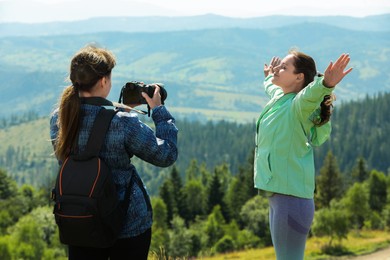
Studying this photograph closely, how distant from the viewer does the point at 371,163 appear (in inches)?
6294

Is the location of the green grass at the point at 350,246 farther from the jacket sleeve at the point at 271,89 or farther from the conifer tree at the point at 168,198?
the conifer tree at the point at 168,198

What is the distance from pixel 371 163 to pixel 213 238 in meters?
107

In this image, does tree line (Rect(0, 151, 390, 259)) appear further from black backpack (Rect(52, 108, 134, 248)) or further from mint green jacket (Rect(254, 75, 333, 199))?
black backpack (Rect(52, 108, 134, 248))

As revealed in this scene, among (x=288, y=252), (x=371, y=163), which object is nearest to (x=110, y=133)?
(x=288, y=252)

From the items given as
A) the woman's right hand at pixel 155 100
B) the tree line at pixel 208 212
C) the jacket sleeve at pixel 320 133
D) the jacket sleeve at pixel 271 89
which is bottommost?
the tree line at pixel 208 212

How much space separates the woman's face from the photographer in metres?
1.10

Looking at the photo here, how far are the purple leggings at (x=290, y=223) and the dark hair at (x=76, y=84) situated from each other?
1.52 metres

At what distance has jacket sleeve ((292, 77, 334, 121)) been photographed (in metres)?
4.09

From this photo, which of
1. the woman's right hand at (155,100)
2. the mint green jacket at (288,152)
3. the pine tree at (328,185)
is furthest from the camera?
the pine tree at (328,185)

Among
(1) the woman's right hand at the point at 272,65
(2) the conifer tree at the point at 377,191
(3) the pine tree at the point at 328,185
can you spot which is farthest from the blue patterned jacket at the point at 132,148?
(3) the pine tree at the point at 328,185

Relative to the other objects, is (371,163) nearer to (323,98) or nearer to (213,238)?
(213,238)

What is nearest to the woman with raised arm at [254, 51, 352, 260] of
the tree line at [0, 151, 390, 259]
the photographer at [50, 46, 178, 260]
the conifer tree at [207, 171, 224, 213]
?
the photographer at [50, 46, 178, 260]

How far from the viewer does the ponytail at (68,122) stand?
12.2 feet

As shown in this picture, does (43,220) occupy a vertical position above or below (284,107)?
below
